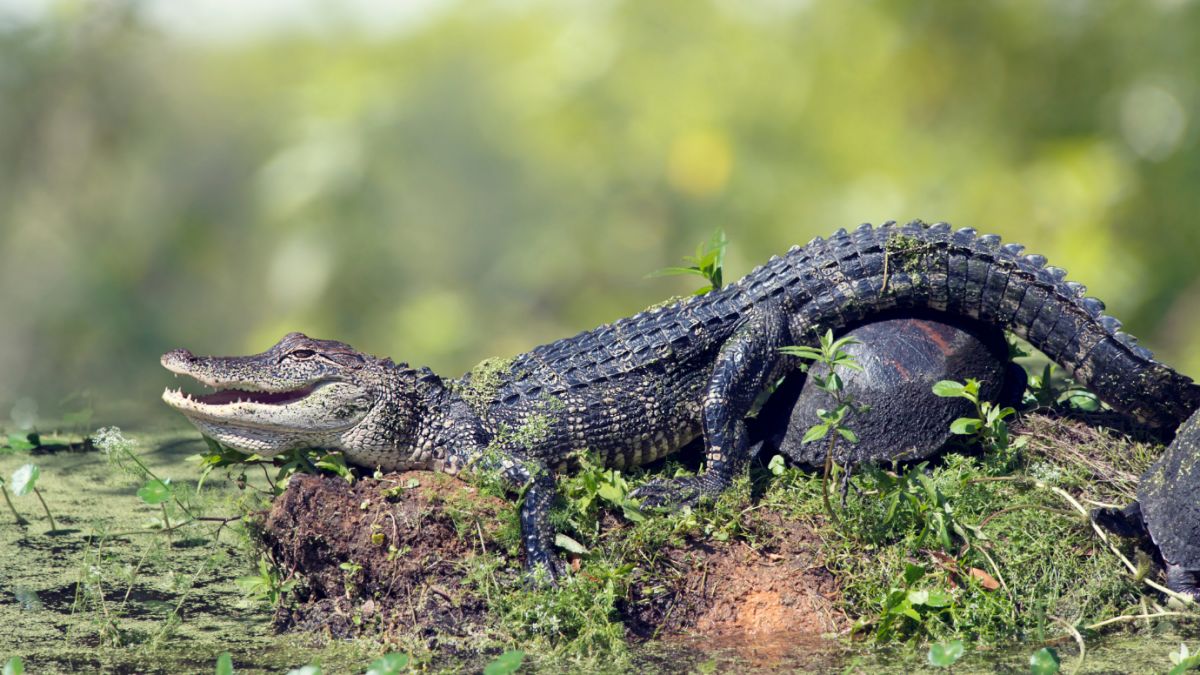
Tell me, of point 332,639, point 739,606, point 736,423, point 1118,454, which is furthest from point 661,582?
point 1118,454

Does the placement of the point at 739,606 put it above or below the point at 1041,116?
below

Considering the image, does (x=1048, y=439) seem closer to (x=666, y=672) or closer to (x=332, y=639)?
(x=666, y=672)

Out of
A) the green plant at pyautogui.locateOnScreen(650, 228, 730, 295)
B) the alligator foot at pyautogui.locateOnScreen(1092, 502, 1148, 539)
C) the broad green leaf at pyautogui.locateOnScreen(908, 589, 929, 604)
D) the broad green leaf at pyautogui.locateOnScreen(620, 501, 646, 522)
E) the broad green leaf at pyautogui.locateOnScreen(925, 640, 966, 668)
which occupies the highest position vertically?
the green plant at pyautogui.locateOnScreen(650, 228, 730, 295)

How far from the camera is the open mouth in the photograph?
5.35 m

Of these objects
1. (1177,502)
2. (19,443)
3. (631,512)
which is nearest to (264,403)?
(631,512)

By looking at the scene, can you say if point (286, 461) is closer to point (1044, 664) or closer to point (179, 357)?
point (179, 357)

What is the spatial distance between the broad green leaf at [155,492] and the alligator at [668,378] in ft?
1.00

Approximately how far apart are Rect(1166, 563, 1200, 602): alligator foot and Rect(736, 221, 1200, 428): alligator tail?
100cm

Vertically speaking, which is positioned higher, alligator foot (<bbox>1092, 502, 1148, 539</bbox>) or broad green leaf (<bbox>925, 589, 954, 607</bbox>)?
alligator foot (<bbox>1092, 502, 1148, 539</bbox>)

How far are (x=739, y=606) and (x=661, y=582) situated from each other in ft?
1.15

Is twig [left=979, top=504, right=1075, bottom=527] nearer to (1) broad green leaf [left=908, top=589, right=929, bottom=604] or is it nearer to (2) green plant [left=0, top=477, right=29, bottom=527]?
(1) broad green leaf [left=908, top=589, right=929, bottom=604]

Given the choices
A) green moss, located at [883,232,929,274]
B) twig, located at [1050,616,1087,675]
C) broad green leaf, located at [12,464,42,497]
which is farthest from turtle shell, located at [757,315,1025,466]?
broad green leaf, located at [12,464,42,497]

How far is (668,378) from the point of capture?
19.2ft

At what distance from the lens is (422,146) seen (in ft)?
41.5
